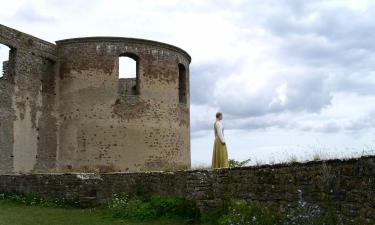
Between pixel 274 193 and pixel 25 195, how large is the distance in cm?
905

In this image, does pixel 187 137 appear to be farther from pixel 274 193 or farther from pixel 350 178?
pixel 350 178

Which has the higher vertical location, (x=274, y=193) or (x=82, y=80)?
(x=82, y=80)

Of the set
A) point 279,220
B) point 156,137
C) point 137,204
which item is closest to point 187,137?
point 156,137

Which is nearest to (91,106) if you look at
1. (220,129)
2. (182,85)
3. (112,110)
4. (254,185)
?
(112,110)

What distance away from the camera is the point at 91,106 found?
1864cm

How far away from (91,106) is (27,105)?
2.58 metres

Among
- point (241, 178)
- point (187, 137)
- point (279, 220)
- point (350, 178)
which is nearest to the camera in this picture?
point (350, 178)

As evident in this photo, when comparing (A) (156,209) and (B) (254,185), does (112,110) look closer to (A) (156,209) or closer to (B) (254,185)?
(A) (156,209)

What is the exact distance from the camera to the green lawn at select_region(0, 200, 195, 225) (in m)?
9.15

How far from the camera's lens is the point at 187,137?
829 inches

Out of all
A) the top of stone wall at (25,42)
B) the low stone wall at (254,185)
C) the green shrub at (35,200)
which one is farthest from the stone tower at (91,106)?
the low stone wall at (254,185)

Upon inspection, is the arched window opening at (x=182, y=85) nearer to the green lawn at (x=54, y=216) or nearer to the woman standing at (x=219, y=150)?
the green lawn at (x=54, y=216)

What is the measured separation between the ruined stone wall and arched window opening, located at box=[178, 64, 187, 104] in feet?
19.7

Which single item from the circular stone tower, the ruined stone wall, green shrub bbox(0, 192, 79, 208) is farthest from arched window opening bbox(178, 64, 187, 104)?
green shrub bbox(0, 192, 79, 208)
